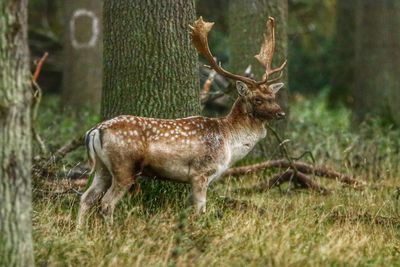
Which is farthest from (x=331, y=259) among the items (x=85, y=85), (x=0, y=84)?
(x=85, y=85)

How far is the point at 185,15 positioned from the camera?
29.3 ft

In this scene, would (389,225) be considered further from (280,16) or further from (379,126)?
(379,126)

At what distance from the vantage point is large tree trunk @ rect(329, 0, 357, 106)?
22.4 meters

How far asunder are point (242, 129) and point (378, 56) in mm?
9630

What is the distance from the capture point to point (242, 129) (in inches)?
338

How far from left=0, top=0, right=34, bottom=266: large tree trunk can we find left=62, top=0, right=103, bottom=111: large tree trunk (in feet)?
35.6

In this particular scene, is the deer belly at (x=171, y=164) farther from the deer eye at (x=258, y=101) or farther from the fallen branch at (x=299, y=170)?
the fallen branch at (x=299, y=170)

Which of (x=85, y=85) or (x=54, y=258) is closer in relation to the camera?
(x=54, y=258)

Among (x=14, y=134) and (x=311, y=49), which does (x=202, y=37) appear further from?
(x=311, y=49)

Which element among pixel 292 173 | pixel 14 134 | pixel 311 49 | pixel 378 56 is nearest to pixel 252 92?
pixel 292 173

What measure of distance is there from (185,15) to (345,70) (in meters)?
14.6

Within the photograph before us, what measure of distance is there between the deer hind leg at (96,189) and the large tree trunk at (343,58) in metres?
14.9

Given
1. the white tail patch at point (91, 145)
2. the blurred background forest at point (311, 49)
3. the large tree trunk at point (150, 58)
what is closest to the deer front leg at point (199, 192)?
the white tail patch at point (91, 145)

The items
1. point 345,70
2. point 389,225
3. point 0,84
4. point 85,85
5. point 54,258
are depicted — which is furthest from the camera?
point 345,70
